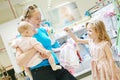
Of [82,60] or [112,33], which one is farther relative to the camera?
[82,60]

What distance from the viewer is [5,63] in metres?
6.37

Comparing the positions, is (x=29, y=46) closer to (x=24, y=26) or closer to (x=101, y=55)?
(x=24, y=26)

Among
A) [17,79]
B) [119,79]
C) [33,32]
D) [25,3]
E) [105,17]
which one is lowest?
[17,79]

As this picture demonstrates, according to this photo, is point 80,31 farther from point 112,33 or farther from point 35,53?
point 35,53

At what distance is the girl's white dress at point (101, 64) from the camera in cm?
257

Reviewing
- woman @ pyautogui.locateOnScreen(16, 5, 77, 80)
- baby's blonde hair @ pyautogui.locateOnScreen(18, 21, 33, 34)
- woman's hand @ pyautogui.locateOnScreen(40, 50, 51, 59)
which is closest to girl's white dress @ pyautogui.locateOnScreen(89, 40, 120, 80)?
woman @ pyautogui.locateOnScreen(16, 5, 77, 80)

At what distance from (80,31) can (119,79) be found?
8.76 ft

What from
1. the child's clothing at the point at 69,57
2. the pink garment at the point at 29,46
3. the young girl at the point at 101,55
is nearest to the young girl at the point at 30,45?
the pink garment at the point at 29,46

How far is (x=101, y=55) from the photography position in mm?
2598

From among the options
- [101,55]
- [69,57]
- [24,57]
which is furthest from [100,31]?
[69,57]

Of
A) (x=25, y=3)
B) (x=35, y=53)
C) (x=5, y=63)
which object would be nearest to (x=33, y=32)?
(x=35, y=53)

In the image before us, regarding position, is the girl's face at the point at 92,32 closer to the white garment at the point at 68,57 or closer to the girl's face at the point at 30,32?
the girl's face at the point at 30,32

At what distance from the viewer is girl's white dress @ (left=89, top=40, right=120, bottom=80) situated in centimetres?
257

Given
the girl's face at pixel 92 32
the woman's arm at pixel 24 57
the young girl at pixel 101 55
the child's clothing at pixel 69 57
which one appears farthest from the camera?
the child's clothing at pixel 69 57
